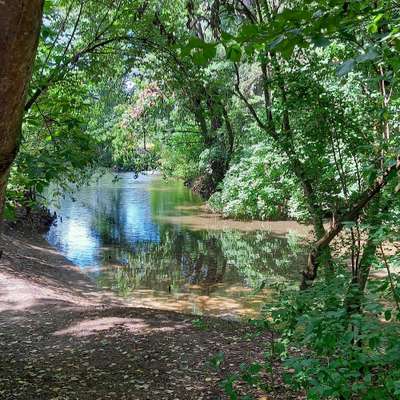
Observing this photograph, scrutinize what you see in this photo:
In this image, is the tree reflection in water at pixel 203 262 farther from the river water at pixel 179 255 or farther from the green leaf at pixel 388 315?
the green leaf at pixel 388 315

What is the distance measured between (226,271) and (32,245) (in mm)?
6175

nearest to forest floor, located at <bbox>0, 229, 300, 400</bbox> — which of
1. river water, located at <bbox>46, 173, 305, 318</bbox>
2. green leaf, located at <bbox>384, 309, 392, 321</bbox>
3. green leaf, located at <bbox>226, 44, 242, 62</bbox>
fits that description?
green leaf, located at <bbox>384, 309, 392, 321</bbox>

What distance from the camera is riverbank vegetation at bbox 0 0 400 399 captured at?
1.79m

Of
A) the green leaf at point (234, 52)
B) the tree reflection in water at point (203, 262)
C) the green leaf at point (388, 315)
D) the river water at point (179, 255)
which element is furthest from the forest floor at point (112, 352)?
the tree reflection in water at point (203, 262)

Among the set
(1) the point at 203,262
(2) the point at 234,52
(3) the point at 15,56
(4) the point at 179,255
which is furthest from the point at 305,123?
(4) the point at 179,255

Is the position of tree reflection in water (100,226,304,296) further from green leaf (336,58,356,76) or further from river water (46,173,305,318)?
green leaf (336,58,356,76)

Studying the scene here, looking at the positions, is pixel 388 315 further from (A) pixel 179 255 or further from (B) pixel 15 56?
(A) pixel 179 255

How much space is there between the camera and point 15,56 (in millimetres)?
1309

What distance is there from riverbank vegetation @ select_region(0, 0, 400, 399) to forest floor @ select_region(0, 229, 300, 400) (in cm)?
61

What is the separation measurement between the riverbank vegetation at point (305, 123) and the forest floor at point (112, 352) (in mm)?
611

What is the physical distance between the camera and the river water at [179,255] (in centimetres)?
1023

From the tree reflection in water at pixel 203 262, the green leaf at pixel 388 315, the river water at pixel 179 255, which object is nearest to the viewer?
the green leaf at pixel 388 315

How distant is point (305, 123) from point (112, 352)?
11.6ft

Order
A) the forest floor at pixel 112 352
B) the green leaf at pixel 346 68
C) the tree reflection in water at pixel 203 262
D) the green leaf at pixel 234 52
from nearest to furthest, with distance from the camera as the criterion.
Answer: the green leaf at pixel 346 68 → the green leaf at pixel 234 52 → the forest floor at pixel 112 352 → the tree reflection in water at pixel 203 262
